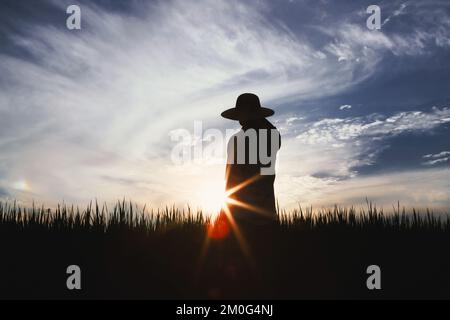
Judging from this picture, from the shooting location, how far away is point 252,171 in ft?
22.1

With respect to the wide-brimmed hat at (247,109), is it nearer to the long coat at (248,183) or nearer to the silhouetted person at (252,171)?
the silhouetted person at (252,171)

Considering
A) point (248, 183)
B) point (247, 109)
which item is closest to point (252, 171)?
point (248, 183)

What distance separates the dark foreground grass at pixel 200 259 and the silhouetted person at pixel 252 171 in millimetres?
278

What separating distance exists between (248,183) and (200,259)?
1397 millimetres

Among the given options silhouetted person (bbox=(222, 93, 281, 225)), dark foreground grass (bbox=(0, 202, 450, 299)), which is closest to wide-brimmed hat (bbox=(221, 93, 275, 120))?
silhouetted person (bbox=(222, 93, 281, 225))

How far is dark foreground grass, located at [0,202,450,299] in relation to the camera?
6090mm

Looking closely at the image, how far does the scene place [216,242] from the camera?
6805 mm

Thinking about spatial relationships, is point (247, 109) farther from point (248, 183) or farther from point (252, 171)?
point (248, 183)

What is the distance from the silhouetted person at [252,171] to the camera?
669 cm

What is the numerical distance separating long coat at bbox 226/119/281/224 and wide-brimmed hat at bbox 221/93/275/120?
0.26m

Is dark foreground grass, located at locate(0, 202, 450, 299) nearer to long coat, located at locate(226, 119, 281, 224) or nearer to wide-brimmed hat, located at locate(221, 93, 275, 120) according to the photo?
long coat, located at locate(226, 119, 281, 224)
